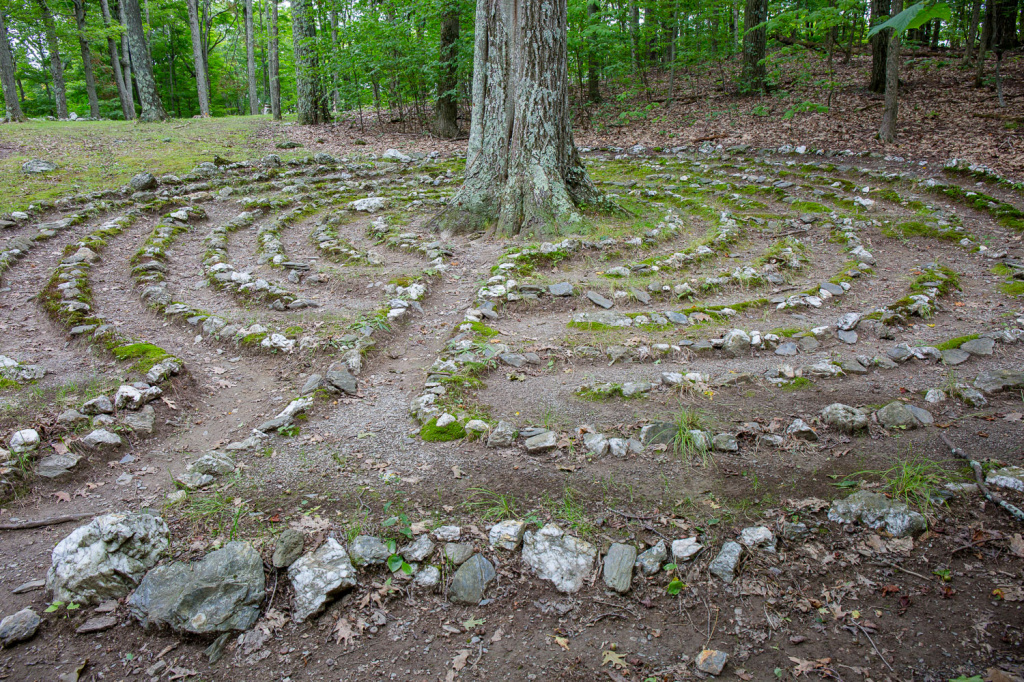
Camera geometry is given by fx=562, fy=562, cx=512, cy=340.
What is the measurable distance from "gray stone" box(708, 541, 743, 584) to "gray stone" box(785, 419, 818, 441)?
122 centimetres

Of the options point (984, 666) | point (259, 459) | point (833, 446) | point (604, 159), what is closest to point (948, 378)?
point (833, 446)

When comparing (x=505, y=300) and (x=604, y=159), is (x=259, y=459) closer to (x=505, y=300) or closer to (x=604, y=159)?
(x=505, y=300)

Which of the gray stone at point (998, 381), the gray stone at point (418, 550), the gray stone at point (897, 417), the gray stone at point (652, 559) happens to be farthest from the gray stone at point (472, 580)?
the gray stone at point (998, 381)

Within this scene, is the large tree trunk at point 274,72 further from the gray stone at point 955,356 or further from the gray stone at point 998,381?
the gray stone at point 998,381

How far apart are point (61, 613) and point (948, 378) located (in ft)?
18.2

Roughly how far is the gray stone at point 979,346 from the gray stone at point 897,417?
1.56 meters

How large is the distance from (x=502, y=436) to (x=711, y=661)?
1.87 meters

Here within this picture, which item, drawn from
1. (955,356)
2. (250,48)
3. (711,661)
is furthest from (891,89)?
(250,48)

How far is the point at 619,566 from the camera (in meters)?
2.70

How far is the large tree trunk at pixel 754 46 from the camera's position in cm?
1670

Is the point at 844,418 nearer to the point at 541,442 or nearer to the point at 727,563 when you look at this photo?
the point at 727,563

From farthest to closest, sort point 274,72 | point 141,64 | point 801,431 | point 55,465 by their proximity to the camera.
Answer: point 274,72 < point 141,64 < point 801,431 < point 55,465

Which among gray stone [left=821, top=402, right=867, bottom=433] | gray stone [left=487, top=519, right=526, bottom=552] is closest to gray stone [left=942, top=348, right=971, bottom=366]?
gray stone [left=821, top=402, right=867, bottom=433]

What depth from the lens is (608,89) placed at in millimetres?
21422
